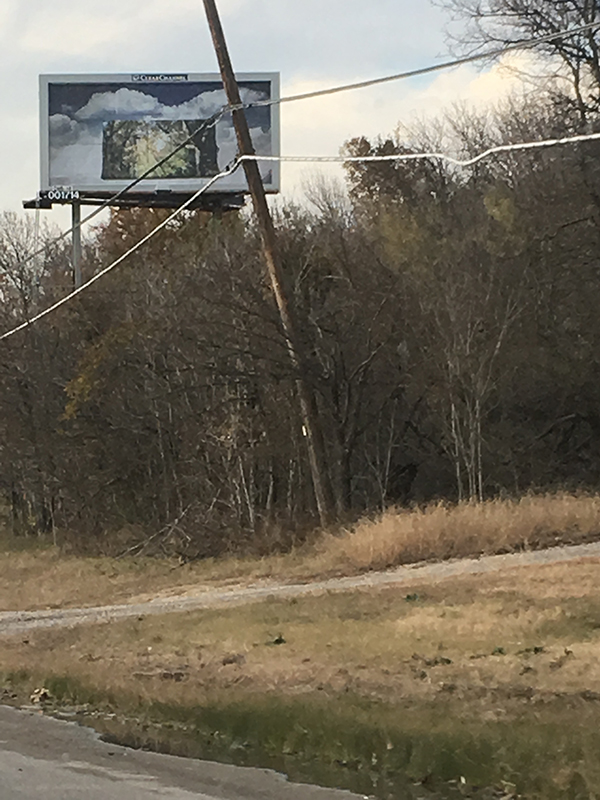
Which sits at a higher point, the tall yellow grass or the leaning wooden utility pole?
the leaning wooden utility pole

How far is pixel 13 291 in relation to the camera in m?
40.0

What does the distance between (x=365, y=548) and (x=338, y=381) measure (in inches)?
236

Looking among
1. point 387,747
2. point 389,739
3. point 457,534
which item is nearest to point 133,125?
point 457,534

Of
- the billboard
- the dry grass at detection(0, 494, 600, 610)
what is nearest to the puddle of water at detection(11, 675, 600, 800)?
the dry grass at detection(0, 494, 600, 610)

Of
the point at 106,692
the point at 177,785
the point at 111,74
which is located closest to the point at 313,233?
the point at 111,74

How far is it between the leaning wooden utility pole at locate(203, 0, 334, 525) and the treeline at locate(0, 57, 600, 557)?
0.87 meters

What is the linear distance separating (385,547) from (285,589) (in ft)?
6.77

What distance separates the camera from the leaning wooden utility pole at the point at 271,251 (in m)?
21.3

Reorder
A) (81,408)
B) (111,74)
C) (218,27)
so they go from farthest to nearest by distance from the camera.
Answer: (111,74) < (81,408) < (218,27)

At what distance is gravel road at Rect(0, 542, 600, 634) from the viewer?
19.0 m

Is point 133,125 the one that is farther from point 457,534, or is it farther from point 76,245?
point 457,534

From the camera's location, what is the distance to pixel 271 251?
21719 mm

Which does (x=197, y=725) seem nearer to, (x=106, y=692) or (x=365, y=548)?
(x=106, y=692)

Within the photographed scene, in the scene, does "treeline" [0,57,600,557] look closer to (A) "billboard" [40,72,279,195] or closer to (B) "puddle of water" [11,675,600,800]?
(A) "billboard" [40,72,279,195]
